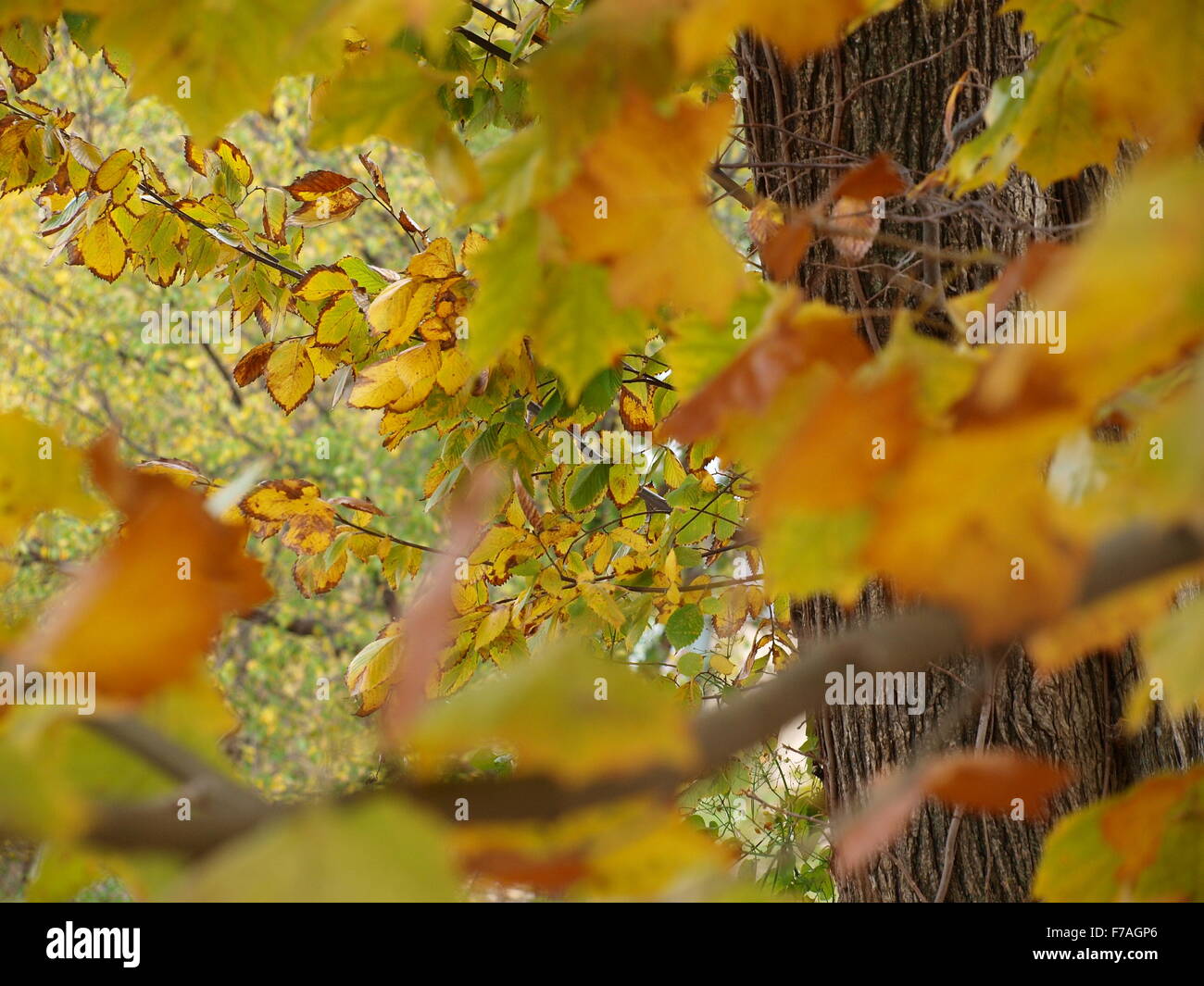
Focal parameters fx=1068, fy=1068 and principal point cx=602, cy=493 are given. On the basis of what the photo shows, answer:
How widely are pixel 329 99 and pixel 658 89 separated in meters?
0.13

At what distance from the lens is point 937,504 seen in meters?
0.27

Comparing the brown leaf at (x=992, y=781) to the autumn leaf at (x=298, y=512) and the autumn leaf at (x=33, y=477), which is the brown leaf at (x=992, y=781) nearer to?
the autumn leaf at (x=33, y=477)

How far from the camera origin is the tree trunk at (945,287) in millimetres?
1093

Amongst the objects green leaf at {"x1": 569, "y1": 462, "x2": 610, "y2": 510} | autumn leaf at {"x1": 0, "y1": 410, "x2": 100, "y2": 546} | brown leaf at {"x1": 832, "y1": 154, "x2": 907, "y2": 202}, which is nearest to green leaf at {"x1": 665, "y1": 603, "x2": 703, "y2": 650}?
green leaf at {"x1": 569, "y1": 462, "x2": 610, "y2": 510}

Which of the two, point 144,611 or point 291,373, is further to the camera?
point 291,373

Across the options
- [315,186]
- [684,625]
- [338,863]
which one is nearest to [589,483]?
[684,625]

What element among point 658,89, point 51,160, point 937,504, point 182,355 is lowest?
point 937,504

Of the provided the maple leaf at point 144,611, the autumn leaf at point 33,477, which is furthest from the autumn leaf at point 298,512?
the maple leaf at point 144,611

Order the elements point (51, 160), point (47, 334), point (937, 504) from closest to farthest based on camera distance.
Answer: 1. point (937, 504)
2. point (51, 160)
3. point (47, 334)

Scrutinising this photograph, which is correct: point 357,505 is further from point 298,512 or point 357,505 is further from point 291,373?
point 291,373

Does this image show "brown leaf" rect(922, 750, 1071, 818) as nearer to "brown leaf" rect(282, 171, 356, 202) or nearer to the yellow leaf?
"brown leaf" rect(282, 171, 356, 202)

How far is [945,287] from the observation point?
104 centimetres

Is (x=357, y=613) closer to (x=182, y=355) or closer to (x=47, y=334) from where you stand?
(x=182, y=355)
